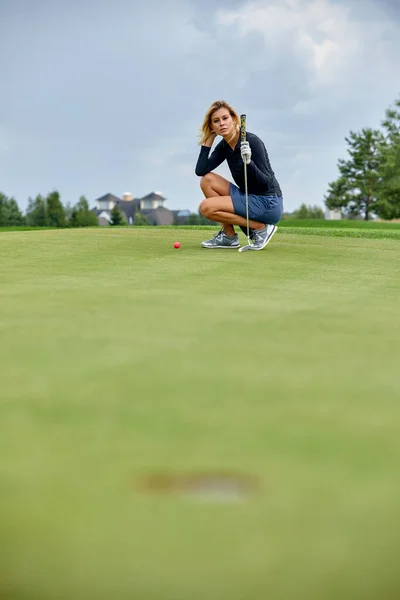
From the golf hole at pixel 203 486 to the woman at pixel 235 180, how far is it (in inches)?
A: 199

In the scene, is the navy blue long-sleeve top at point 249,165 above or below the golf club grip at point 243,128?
below

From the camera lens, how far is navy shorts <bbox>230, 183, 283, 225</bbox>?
6375mm

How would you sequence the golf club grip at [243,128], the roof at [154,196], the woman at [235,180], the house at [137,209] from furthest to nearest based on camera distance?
the roof at [154,196] < the house at [137,209] < the woman at [235,180] < the golf club grip at [243,128]

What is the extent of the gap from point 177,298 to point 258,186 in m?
3.38

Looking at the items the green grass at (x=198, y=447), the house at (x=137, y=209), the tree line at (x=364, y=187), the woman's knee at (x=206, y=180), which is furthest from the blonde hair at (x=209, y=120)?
the house at (x=137, y=209)

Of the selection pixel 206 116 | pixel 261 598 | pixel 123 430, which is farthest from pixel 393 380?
pixel 206 116

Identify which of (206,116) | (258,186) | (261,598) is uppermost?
(206,116)

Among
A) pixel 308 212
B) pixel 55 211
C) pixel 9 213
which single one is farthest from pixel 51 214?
pixel 308 212

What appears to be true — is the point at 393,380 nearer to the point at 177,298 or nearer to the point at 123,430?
the point at 123,430

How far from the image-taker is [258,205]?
6398mm

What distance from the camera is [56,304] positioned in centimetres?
302

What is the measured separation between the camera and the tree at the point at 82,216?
57969mm

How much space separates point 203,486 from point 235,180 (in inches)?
217

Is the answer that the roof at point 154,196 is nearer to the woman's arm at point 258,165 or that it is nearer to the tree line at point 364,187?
the tree line at point 364,187
